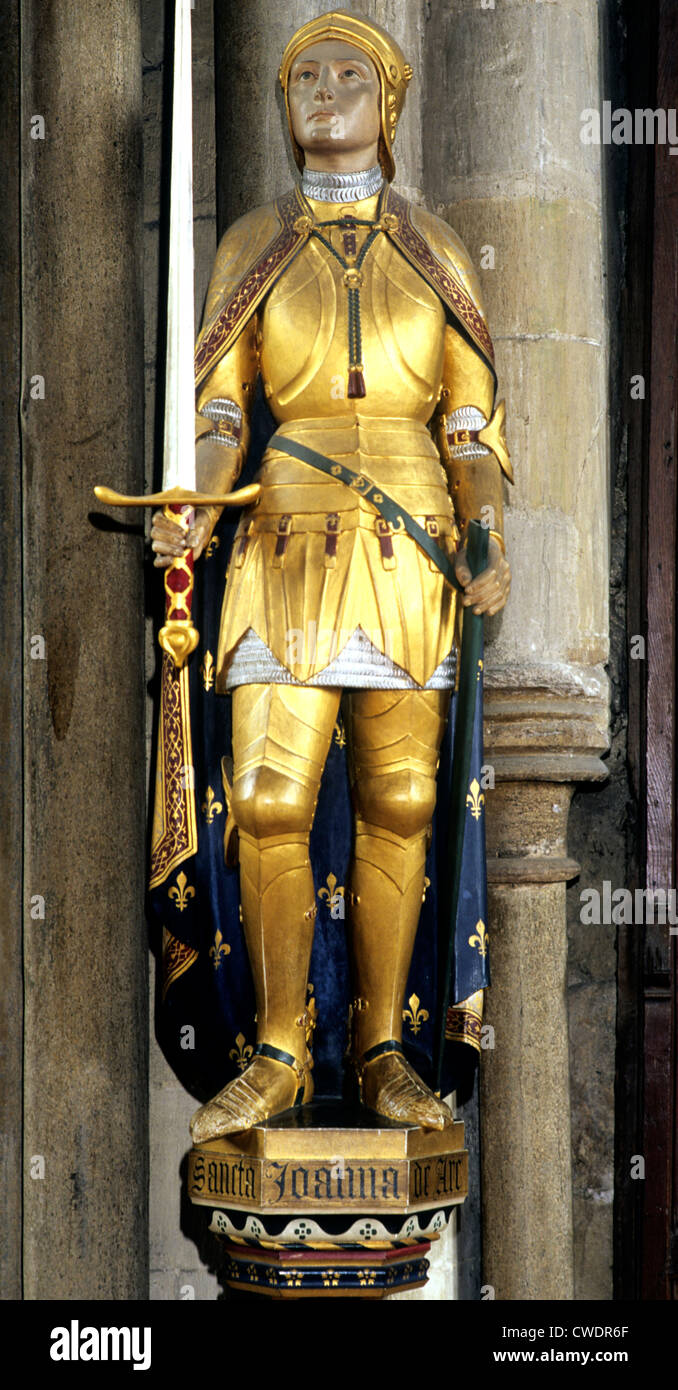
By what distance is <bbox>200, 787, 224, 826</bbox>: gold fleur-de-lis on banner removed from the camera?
3406mm

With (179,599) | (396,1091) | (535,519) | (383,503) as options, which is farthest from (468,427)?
(396,1091)

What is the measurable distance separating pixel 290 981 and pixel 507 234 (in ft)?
5.63

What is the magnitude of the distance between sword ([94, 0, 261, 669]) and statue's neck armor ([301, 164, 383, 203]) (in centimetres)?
32

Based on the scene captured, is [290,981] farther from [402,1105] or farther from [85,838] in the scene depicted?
[85,838]

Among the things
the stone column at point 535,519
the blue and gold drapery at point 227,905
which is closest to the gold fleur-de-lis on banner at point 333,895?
the blue and gold drapery at point 227,905

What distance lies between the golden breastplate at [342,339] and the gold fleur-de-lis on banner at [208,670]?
1.47ft

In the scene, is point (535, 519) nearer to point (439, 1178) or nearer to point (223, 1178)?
point (439, 1178)

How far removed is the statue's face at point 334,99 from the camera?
333 cm

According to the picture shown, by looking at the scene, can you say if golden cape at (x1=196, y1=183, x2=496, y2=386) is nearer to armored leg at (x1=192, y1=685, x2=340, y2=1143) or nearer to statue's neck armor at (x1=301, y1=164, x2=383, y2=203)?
statue's neck armor at (x1=301, y1=164, x2=383, y2=203)

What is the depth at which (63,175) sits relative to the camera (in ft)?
12.1

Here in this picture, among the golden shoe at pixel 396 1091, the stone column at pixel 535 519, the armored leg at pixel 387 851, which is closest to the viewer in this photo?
the golden shoe at pixel 396 1091

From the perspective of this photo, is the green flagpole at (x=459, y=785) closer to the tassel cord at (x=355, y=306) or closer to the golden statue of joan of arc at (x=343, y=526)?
the golden statue of joan of arc at (x=343, y=526)

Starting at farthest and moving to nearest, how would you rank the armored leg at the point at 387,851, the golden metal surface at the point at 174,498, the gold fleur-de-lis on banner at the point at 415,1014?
the gold fleur-de-lis on banner at the point at 415,1014 < the armored leg at the point at 387,851 < the golden metal surface at the point at 174,498
